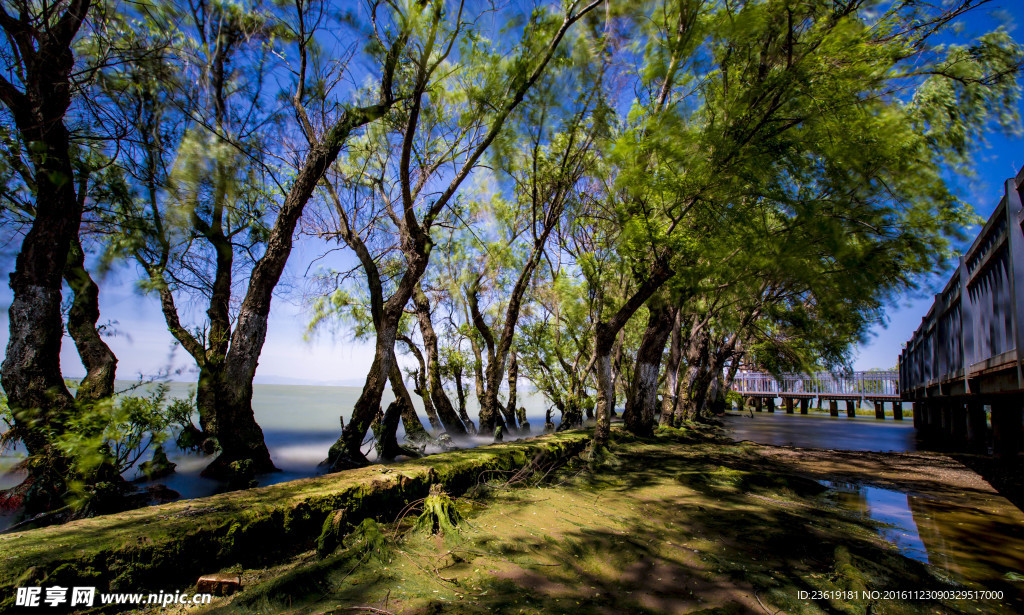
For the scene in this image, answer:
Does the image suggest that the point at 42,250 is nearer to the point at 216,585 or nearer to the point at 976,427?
the point at 216,585

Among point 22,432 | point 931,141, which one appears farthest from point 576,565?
point 931,141

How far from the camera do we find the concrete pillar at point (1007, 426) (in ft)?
24.5

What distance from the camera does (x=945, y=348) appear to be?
30.7 feet

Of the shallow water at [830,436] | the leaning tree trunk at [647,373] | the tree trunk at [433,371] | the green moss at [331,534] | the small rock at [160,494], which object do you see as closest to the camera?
the green moss at [331,534]

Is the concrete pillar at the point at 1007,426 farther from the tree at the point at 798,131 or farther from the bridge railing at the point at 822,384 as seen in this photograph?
the bridge railing at the point at 822,384

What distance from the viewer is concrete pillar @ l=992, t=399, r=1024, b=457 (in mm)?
7461

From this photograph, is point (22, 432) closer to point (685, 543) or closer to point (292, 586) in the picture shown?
point (292, 586)

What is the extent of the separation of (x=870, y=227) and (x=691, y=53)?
3899mm

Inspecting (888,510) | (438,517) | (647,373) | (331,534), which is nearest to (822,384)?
(647,373)

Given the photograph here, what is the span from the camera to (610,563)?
316 centimetres

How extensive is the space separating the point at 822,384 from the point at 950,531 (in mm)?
30941

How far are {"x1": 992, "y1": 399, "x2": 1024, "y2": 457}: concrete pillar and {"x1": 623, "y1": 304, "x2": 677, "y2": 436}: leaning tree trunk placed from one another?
17.3 ft

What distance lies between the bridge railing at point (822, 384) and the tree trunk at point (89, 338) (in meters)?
28.2

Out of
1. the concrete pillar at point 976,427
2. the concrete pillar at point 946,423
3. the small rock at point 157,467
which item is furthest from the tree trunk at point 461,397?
the concrete pillar at point 946,423
